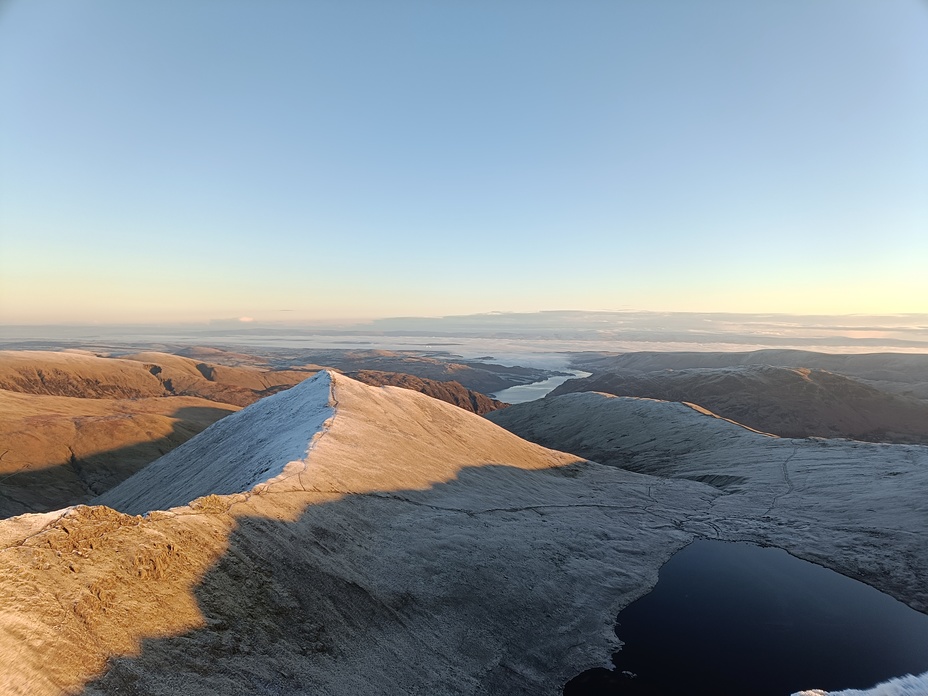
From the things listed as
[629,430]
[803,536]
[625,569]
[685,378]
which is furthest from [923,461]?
[685,378]

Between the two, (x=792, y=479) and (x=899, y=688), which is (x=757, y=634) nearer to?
(x=899, y=688)

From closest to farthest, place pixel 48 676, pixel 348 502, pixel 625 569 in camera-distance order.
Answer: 1. pixel 48 676
2. pixel 348 502
3. pixel 625 569

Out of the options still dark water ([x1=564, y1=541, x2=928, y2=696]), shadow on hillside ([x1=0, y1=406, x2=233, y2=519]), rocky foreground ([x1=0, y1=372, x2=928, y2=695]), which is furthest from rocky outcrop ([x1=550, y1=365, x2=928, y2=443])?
shadow on hillside ([x1=0, y1=406, x2=233, y2=519])

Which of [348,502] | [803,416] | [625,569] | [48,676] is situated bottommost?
[803,416]

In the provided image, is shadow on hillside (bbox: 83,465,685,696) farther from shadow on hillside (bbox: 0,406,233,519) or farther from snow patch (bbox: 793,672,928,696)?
shadow on hillside (bbox: 0,406,233,519)

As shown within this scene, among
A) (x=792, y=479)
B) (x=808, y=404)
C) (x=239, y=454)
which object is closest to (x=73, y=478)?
(x=239, y=454)

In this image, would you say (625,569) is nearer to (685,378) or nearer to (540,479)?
(540,479)
